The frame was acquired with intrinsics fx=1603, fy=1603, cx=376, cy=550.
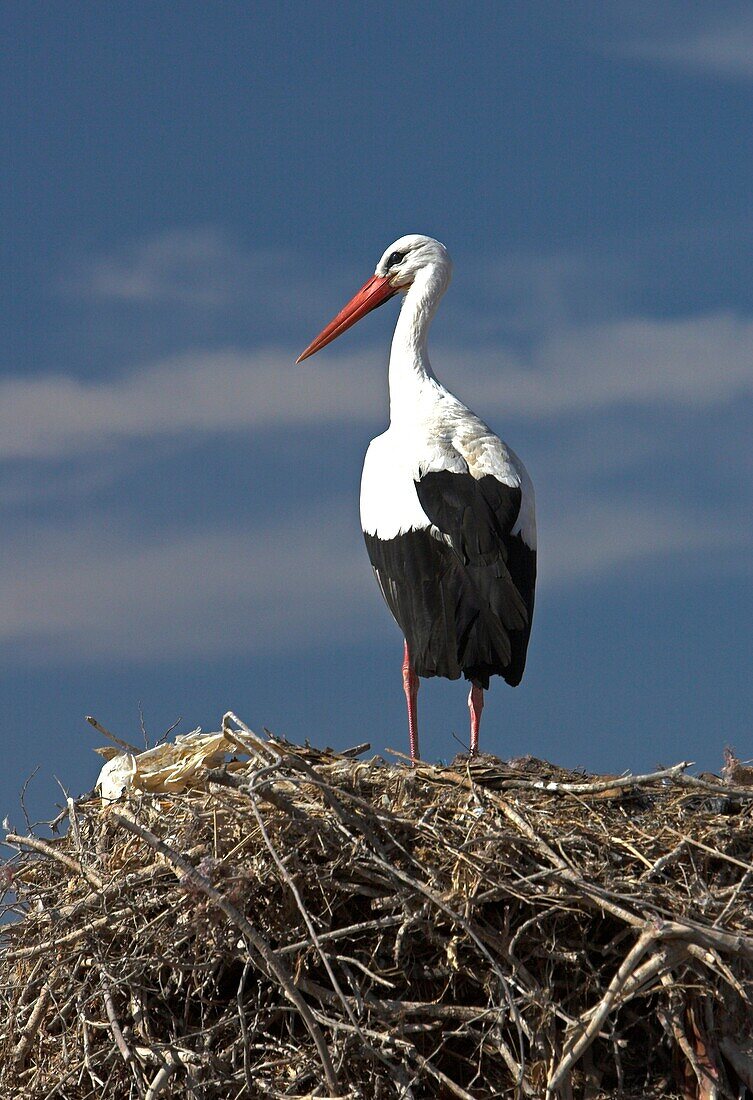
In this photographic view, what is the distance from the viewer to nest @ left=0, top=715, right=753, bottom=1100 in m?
5.64

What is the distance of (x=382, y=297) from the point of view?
33.6 ft

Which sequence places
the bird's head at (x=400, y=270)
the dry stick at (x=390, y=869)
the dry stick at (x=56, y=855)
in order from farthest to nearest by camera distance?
1. the bird's head at (x=400, y=270)
2. the dry stick at (x=56, y=855)
3. the dry stick at (x=390, y=869)

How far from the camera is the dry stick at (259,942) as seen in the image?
5363 millimetres

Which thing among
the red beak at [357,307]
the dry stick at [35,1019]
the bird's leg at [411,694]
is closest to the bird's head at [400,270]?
the red beak at [357,307]

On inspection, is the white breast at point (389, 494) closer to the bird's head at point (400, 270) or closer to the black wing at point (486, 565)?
the black wing at point (486, 565)

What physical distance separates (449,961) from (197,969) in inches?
36.6

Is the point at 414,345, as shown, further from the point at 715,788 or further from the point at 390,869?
the point at 390,869

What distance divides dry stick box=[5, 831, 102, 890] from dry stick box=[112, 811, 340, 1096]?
627 mm

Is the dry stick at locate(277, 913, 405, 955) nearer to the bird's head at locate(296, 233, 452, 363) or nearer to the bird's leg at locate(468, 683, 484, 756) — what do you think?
the bird's leg at locate(468, 683, 484, 756)

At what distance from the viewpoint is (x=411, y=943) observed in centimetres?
586

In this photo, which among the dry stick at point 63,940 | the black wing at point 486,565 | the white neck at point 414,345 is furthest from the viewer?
the white neck at point 414,345

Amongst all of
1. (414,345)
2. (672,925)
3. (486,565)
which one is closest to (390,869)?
(672,925)

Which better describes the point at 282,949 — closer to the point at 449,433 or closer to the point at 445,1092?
the point at 445,1092

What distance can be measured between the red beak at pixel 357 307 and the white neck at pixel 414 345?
1.02ft
